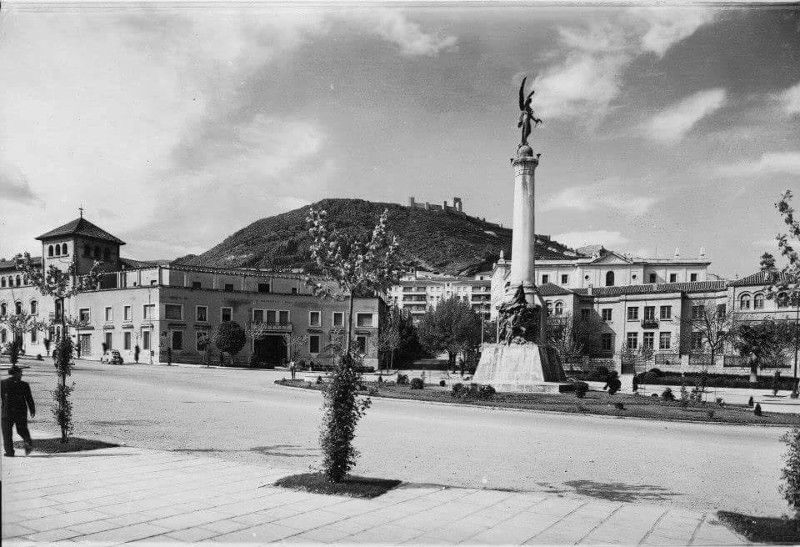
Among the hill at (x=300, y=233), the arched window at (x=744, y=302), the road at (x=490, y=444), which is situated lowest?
the road at (x=490, y=444)

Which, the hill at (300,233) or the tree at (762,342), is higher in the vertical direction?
the hill at (300,233)

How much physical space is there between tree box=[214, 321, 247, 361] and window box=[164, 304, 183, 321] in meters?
3.56

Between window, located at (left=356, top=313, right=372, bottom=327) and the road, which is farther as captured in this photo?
window, located at (left=356, top=313, right=372, bottom=327)

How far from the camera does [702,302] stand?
57.7m

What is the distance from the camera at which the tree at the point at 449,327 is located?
67.0 m

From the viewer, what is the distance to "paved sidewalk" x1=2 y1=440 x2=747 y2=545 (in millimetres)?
6078

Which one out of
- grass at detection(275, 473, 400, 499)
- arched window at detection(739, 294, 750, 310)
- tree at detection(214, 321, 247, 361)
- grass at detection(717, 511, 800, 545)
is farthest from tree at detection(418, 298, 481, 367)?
grass at detection(717, 511, 800, 545)

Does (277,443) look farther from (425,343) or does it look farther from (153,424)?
(425,343)

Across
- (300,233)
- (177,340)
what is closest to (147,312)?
(177,340)

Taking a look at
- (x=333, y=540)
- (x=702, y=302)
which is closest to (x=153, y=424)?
(x=333, y=540)

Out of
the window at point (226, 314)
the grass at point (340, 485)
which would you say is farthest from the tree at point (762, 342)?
the window at point (226, 314)

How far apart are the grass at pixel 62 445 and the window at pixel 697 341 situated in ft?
183

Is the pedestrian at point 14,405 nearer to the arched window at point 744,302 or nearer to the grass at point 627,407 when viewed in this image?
the grass at point 627,407

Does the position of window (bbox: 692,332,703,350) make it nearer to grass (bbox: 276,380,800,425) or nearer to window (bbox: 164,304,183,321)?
grass (bbox: 276,380,800,425)
